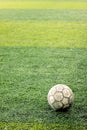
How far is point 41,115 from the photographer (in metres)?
4.77

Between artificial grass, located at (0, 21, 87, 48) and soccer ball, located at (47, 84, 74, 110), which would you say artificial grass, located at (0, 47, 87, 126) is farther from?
artificial grass, located at (0, 21, 87, 48)

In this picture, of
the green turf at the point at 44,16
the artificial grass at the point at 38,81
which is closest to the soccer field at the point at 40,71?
the artificial grass at the point at 38,81

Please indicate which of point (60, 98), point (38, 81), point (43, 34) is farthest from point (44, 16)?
point (60, 98)

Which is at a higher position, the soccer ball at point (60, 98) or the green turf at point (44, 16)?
the green turf at point (44, 16)

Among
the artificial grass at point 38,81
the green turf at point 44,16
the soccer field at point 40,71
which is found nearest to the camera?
the soccer field at point 40,71

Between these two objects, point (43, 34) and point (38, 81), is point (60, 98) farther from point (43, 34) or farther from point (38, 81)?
point (43, 34)

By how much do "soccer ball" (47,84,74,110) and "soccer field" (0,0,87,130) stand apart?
4.8 inches

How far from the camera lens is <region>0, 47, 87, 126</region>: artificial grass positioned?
4758mm

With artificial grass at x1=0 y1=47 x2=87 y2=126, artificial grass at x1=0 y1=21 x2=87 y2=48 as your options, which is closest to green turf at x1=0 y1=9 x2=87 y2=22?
artificial grass at x1=0 y1=21 x2=87 y2=48

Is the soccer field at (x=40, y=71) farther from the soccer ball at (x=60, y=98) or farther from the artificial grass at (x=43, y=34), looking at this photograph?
the soccer ball at (x=60, y=98)

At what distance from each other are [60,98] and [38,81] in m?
1.70

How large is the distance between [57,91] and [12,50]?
441 cm

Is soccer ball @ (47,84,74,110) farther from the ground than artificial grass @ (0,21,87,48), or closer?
closer

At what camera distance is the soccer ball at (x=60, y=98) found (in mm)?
4727
